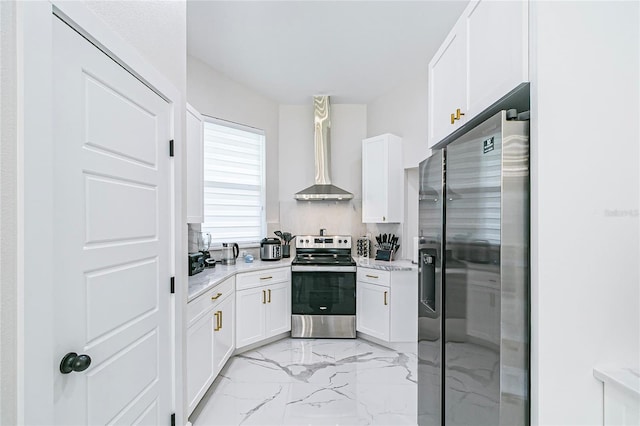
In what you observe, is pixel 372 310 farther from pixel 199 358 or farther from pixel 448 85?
pixel 448 85

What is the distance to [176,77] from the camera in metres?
1.84

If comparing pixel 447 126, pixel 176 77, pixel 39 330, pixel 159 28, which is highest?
pixel 159 28

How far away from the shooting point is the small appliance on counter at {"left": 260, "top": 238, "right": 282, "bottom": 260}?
388 centimetres

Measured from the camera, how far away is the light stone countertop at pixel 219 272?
7.46 feet

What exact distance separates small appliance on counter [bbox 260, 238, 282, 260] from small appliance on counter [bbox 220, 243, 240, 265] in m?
0.32

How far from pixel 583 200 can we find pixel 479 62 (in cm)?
69

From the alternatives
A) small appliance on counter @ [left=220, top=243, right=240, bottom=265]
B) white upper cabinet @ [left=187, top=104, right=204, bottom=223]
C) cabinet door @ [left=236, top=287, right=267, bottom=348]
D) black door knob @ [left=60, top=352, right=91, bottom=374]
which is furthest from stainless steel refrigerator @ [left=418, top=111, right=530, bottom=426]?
small appliance on counter @ [left=220, top=243, right=240, bottom=265]

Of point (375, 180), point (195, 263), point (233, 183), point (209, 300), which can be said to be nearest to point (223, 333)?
point (209, 300)

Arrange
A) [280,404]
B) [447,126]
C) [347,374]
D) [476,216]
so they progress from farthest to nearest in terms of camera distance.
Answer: [347,374]
[280,404]
[447,126]
[476,216]

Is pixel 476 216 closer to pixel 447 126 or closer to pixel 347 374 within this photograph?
pixel 447 126

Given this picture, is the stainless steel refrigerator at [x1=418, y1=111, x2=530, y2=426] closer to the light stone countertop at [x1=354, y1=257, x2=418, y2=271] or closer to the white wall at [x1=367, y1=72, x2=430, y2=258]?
the light stone countertop at [x1=354, y1=257, x2=418, y2=271]

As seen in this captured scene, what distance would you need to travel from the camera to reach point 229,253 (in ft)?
11.8

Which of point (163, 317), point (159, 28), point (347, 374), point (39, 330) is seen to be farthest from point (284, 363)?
point (159, 28)

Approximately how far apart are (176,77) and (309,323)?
2.83m
